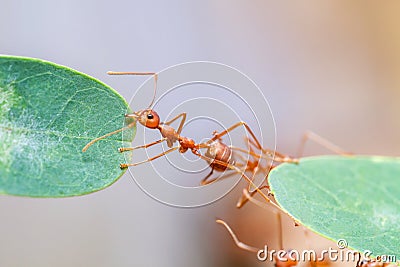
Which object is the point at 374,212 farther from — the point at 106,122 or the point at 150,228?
the point at 150,228

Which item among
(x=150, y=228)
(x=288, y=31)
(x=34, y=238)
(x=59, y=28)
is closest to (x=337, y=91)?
(x=288, y=31)

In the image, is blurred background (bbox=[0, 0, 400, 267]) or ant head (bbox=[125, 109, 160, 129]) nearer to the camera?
ant head (bbox=[125, 109, 160, 129])

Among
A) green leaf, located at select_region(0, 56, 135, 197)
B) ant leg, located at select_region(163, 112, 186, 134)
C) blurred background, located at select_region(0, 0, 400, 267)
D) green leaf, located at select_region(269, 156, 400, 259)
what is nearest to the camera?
green leaf, located at select_region(0, 56, 135, 197)

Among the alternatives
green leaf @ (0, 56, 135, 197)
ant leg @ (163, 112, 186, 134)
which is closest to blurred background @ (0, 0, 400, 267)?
ant leg @ (163, 112, 186, 134)

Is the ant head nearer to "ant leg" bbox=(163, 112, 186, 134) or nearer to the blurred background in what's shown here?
"ant leg" bbox=(163, 112, 186, 134)

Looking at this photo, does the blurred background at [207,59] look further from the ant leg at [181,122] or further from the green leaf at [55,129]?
the green leaf at [55,129]

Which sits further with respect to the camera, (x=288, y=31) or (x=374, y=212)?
(x=288, y=31)

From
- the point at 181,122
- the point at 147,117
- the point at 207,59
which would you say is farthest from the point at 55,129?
the point at 207,59
